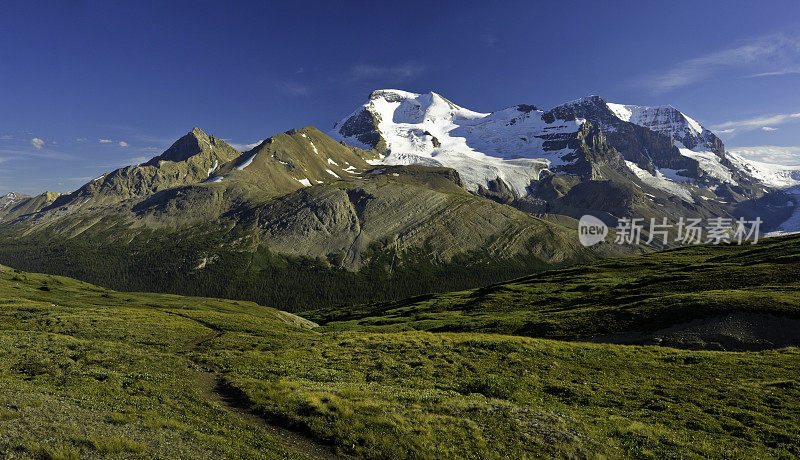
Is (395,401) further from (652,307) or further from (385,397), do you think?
(652,307)

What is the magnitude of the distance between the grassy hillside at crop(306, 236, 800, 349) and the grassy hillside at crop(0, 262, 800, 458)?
10.5 meters

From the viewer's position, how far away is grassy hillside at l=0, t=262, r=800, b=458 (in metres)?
17.8

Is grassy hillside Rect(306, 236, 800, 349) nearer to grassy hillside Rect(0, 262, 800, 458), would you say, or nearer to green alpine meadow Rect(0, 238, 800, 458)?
green alpine meadow Rect(0, 238, 800, 458)

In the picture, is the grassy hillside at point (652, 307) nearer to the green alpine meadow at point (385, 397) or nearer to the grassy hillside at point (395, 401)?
the green alpine meadow at point (385, 397)

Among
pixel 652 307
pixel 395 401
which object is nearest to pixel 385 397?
pixel 395 401

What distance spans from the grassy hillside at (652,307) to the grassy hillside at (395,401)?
415 inches

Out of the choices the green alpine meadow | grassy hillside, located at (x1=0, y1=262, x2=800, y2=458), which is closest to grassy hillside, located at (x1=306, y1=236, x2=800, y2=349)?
the green alpine meadow

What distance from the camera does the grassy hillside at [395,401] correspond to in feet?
58.3

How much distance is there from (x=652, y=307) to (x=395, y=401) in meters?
59.5

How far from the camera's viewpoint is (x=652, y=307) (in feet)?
206

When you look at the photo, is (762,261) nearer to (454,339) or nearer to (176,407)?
(454,339)

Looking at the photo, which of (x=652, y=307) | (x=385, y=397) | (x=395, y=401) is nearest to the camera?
(x=395, y=401)

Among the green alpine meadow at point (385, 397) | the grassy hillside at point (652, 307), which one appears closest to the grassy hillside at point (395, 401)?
the green alpine meadow at point (385, 397)

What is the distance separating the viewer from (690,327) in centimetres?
5378
